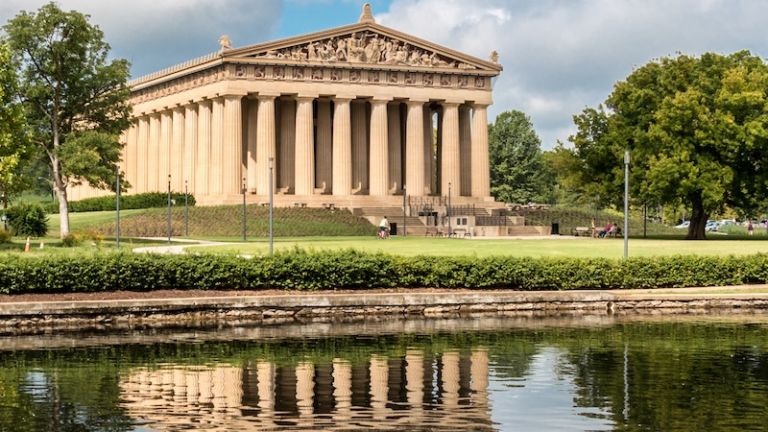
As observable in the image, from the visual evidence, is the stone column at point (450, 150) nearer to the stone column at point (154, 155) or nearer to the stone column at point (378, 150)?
the stone column at point (378, 150)

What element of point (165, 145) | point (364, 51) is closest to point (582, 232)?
point (364, 51)

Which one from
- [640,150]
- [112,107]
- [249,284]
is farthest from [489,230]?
[249,284]

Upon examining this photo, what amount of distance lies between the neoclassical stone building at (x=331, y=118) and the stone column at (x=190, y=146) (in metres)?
0.11

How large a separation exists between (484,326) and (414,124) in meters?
76.7

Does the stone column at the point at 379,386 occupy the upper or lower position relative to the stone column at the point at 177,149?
lower

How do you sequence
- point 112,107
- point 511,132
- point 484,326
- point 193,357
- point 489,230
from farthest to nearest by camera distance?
point 511,132 < point 489,230 < point 112,107 < point 484,326 < point 193,357

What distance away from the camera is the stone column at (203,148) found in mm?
105625

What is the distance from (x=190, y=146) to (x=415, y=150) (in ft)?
68.1

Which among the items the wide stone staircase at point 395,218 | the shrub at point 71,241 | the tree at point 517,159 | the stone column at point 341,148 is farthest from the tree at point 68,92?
the tree at point 517,159

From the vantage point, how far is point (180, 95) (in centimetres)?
11300

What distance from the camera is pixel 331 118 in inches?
4464

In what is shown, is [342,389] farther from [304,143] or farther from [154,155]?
[154,155]

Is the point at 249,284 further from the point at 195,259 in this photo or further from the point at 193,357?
the point at 193,357

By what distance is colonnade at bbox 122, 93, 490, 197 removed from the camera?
104 meters
